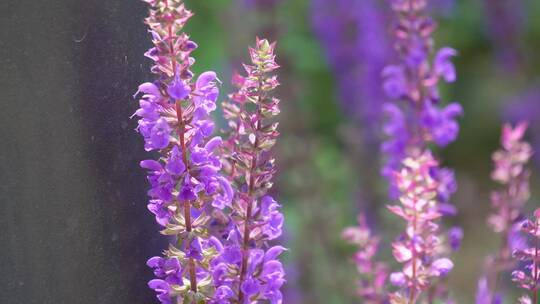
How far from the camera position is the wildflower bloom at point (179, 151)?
3.60 feet

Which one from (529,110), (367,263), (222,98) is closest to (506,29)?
(529,110)

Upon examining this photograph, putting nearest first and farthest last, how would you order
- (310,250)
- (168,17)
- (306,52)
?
(168,17)
(310,250)
(306,52)

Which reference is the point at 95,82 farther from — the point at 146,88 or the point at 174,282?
the point at 174,282

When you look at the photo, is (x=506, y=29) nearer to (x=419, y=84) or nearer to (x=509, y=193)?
(x=419, y=84)

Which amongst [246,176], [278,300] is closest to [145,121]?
[246,176]

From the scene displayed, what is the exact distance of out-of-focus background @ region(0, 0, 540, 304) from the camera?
1153 mm

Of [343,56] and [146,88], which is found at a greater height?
[343,56]

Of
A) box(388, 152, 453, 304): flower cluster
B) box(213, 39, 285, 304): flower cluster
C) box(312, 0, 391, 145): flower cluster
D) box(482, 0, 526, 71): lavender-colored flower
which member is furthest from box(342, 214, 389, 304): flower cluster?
box(482, 0, 526, 71): lavender-colored flower

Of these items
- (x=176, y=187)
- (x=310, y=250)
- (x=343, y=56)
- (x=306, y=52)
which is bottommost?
(x=176, y=187)

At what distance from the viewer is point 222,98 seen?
171 inches

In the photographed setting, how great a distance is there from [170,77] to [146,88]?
38 mm

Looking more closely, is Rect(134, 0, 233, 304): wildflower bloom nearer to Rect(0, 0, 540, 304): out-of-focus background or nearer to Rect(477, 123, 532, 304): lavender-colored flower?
Rect(0, 0, 540, 304): out-of-focus background

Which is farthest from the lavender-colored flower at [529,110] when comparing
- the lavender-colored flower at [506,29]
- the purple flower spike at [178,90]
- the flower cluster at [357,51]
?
the purple flower spike at [178,90]

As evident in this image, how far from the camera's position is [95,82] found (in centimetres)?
122
